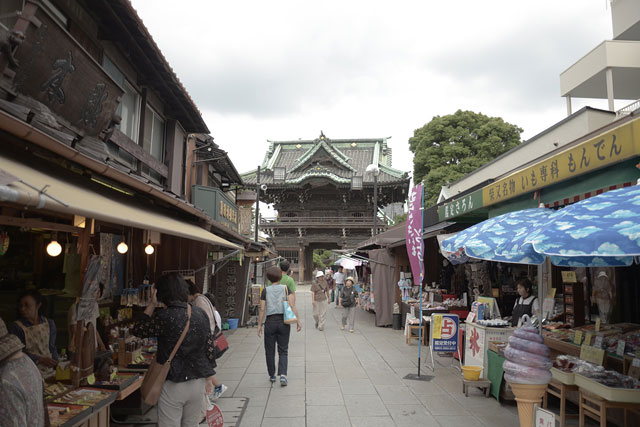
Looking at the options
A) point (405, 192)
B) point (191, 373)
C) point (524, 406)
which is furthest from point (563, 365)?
point (405, 192)

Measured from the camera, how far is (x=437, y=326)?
326 inches

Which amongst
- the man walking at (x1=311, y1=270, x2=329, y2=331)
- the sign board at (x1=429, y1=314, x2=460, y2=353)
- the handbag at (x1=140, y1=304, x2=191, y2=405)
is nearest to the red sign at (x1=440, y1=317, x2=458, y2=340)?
the sign board at (x1=429, y1=314, x2=460, y2=353)

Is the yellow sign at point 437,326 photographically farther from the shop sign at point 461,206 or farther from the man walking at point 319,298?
the man walking at point 319,298

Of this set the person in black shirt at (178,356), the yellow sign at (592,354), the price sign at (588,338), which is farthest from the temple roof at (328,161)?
the person in black shirt at (178,356)

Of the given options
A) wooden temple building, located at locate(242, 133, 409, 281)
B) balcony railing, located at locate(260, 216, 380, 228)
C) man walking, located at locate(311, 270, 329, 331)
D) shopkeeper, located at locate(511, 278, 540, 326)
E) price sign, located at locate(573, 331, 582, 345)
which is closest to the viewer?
price sign, located at locate(573, 331, 582, 345)

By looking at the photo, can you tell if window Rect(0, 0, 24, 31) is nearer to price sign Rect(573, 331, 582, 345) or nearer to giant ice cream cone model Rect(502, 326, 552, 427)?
giant ice cream cone model Rect(502, 326, 552, 427)

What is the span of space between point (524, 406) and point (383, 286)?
393 inches

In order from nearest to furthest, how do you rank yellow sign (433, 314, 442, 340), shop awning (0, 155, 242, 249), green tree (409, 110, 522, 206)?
1. shop awning (0, 155, 242, 249)
2. yellow sign (433, 314, 442, 340)
3. green tree (409, 110, 522, 206)

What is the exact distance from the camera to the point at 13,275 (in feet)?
22.0

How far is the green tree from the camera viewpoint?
97.6 ft

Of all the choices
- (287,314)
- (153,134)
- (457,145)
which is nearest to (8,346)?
(287,314)

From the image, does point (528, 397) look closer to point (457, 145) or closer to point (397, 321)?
point (397, 321)

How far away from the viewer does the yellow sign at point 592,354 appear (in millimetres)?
5109

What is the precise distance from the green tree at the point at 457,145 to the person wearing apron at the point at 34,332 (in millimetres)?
26898
